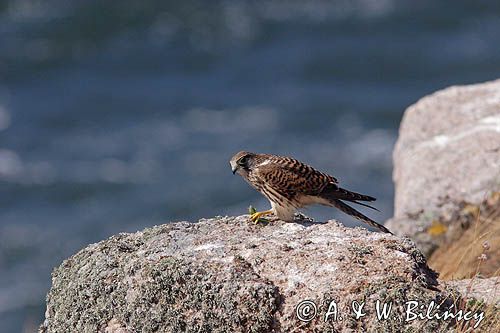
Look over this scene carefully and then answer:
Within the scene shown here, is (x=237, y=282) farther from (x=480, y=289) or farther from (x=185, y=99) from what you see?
(x=185, y=99)

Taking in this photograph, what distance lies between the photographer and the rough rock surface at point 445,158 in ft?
28.9

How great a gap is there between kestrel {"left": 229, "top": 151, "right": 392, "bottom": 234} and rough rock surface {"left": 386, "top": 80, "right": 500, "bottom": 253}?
1663mm

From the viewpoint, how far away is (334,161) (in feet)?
68.1

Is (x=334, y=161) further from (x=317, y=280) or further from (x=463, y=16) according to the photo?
(x=317, y=280)

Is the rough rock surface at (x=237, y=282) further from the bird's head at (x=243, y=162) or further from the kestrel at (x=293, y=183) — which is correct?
the bird's head at (x=243, y=162)

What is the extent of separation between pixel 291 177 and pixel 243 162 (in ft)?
1.45

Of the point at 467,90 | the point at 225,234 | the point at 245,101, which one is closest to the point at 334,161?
the point at 245,101

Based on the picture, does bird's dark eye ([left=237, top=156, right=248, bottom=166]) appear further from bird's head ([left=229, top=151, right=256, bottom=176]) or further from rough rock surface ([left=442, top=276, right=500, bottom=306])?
rough rock surface ([left=442, top=276, right=500, bottom=306])

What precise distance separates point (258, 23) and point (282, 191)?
19.8 m

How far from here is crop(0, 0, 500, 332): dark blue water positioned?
1967 centimetres

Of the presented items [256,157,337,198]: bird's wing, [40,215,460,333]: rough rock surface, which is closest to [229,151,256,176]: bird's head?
[256,157,337,198]: bird's wing

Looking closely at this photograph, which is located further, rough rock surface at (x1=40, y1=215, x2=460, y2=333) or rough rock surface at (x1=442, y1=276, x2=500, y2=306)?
rough rock surface at (x1=442, y1=276, x2=500, y2=306)

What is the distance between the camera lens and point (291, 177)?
7059 mm

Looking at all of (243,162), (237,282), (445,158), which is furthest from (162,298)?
(445,158)
